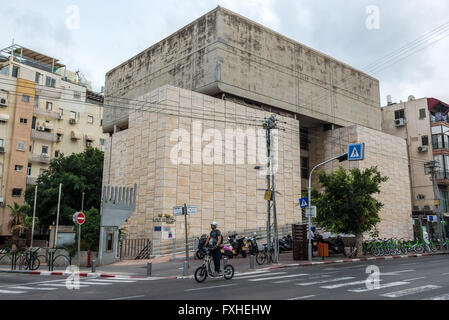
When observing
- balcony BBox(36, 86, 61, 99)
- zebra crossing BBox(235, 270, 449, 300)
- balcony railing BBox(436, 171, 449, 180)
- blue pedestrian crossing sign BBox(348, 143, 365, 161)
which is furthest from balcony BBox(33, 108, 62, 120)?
balcony railing BBox(436, 171, 449, 180)

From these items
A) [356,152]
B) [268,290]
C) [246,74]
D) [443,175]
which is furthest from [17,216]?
[443,175]

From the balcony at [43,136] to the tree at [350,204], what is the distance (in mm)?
39577

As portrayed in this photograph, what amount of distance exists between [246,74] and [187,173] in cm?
1201

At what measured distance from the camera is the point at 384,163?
4622 centimetres

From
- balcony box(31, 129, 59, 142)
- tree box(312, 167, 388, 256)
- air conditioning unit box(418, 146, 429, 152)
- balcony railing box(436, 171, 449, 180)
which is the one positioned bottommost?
tree box(312, 167, 388, 256)

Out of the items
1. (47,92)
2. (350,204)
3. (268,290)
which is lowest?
(268,290)

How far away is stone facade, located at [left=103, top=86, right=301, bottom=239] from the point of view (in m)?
29.9

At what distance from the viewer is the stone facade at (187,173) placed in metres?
29.9

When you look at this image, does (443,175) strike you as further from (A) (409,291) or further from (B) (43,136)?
(B) (43,136)

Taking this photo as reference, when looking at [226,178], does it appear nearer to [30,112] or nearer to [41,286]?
[41,286]

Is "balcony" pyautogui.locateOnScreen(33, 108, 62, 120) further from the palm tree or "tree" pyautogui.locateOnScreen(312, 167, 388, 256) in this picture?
"tree" pyautogui.locateOnScreen(312, 167, 388, 256)

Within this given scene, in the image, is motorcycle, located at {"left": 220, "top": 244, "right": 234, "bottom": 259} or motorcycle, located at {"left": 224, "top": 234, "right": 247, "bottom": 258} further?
motorcycle, located at {"left": 224, "top": 234, "right": 247, "bottom": 258}

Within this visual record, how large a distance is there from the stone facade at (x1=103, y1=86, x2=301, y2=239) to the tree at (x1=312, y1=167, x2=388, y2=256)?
8.59 metres

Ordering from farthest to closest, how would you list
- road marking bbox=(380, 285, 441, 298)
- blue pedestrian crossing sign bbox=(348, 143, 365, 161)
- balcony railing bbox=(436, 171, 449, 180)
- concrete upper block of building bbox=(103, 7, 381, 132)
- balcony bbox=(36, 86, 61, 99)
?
balcony bbox=(36, 86, 61, 99), balcony railing bbox=(436, 171, 449, 180), concrete upper block of building bbox=(103, 7, 381, 132), blue pedestrian crossing sign bbox=(348, 143, 365, 161), road marking bbox=(380, 285, 441, 298)
